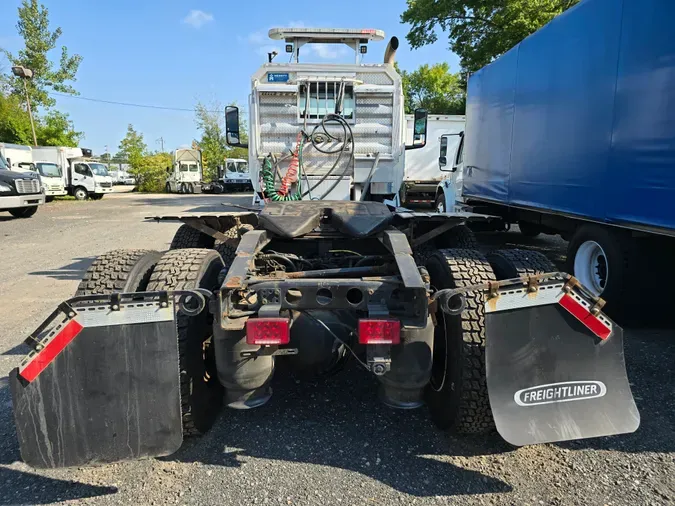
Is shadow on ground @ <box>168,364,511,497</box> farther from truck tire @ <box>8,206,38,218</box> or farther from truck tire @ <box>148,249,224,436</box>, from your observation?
truck tire @ <box>8,206,38,218</box>

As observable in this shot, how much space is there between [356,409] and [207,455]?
101 centimetres

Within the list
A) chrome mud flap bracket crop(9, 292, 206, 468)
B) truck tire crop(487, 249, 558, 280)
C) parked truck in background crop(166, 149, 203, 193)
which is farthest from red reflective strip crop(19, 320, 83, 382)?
parked truck in background crop(166, 149, 203, 193)

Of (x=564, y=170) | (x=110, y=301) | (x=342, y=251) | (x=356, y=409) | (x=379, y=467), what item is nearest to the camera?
(x=110, y=301)

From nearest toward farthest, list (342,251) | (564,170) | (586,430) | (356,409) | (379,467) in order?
(586,430) < (379,467) < (356,409) < (342,251) < (564,170)

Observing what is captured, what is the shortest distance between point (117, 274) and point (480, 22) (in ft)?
67.7

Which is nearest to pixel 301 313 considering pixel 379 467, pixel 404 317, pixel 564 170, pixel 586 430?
pixel 404 317

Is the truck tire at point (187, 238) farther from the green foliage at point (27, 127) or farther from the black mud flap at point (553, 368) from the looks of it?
the green foliage at point (27, 127)

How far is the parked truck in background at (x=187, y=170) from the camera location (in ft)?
114

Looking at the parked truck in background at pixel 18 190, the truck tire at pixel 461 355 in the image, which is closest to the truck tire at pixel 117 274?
the truck tire at pixel 461 355

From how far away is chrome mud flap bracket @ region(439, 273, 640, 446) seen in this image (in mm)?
2365

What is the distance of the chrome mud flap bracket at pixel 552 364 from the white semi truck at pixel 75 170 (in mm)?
28344

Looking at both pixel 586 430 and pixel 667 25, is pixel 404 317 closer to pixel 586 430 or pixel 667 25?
pixel 586 430

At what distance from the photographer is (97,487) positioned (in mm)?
2430

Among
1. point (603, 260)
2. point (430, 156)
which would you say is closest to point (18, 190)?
point (430, 156)
